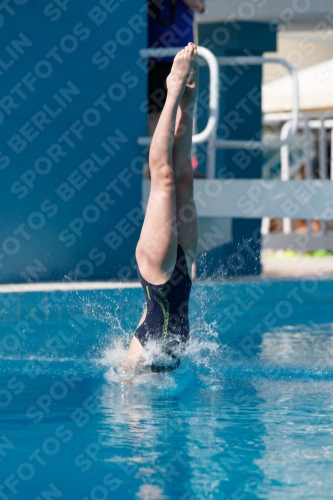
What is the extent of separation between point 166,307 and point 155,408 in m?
0.45

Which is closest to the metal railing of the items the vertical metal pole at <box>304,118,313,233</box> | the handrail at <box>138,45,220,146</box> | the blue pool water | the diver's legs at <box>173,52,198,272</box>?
the vertical metal pole at <box>304,118,313,233</box>

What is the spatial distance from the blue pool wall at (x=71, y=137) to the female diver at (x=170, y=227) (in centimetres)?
287

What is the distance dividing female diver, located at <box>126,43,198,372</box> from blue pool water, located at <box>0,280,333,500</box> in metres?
0.20

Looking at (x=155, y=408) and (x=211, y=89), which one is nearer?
(x=155, y=408)

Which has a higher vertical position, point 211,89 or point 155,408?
point 211,89

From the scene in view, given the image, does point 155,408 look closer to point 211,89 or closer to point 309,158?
point 211,89

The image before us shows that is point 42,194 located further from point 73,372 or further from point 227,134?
point 73,372

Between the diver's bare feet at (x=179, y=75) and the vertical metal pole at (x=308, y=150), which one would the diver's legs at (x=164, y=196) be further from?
the vertical metal pole at (x=308, y=150)

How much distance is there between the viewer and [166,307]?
3.48 metres

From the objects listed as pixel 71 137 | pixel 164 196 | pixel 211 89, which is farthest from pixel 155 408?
pixel 71 137

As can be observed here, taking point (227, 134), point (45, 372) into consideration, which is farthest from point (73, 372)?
point (227, 134)

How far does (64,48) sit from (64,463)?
450 cm

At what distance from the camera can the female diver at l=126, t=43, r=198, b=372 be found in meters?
3.34

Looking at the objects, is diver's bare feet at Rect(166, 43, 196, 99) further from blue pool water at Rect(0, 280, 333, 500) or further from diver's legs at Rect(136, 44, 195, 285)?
blue pool water at Rect(0, 280, 333, 500)
